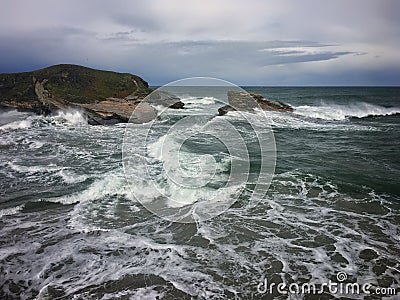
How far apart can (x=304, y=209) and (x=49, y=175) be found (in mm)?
8363

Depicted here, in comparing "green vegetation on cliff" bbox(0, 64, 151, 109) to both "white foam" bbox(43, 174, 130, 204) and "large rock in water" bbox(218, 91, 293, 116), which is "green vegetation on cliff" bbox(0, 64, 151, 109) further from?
"white foam" bbox(43, 174, 130, 204)

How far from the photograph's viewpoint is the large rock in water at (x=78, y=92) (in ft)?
75.4

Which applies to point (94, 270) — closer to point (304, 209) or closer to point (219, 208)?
point (219, 208)

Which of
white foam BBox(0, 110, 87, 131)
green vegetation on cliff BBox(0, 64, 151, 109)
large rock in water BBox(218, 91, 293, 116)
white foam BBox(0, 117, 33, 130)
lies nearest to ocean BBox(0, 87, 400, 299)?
white foam BBox(0, 117, 33, 130)

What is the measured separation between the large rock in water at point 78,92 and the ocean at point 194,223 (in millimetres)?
9242

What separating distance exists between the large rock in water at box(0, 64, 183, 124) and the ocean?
9242 millimetres

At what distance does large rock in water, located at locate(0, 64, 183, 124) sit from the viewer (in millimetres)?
22984

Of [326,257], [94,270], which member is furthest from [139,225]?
[326,257]

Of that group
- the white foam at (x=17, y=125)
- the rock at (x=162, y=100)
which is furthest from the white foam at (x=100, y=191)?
the rock at (x=162, y=100)

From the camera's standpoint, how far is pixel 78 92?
Result: 83.5 ft

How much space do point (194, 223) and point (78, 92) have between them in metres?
22.4

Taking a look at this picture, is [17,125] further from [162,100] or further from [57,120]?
[162,100]

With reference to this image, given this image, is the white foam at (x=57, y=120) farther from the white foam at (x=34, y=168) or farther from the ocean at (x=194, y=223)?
the white foam at (x=34, y=168)

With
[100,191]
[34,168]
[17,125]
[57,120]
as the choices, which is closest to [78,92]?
[57,120]
